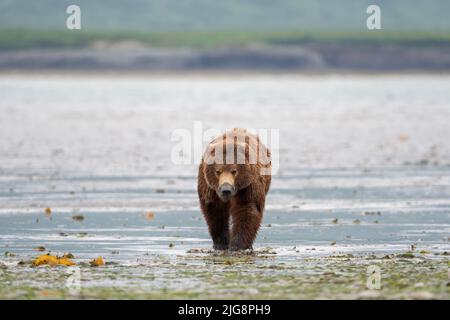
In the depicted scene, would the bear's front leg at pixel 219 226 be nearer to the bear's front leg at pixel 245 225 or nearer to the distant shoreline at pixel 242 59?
the bear's front leg at pixel 245 225

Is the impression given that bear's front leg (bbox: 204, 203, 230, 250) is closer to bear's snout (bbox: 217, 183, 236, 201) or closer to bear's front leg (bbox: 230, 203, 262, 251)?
bear's front leg (bbox: 230, 203, 262, 251)

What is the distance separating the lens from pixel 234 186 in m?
14.5

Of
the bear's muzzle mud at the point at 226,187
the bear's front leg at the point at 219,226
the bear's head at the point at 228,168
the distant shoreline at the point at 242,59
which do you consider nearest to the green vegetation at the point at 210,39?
the distant shoreline at the point at 242,59

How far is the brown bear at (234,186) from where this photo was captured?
1448 centimetres

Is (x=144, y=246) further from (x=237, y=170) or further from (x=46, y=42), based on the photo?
(x=46, y=42)

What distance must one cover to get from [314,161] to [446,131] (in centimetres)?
1127

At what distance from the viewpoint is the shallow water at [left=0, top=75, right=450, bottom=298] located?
52.2ft

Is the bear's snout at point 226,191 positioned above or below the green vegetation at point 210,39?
below

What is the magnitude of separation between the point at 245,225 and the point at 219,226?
0.59 m

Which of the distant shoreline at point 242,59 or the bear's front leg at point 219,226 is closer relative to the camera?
the bear's front leg at point 219,226

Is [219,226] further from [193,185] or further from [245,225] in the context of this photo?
[193,185]

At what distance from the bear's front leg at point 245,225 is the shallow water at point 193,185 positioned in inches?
14.2

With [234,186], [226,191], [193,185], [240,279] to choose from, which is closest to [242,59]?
[193,185]

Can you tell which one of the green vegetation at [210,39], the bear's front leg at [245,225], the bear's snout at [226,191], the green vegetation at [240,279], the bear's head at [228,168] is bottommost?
the green vegetation at [240,279]
